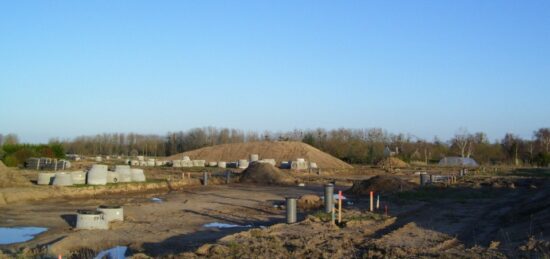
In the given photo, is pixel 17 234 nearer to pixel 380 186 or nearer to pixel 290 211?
pixel 290 211

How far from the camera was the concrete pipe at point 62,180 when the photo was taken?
30.3 metres

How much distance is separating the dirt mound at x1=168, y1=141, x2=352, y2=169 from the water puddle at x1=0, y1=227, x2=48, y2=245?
50.8 metres

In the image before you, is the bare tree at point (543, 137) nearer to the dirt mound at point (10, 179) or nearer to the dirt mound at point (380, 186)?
the dirt mound at point (380, 186)

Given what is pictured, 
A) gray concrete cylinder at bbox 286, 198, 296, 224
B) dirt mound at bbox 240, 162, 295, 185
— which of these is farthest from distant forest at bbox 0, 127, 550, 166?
gray concrete cylinder at bbox 286, 198, 296, 224

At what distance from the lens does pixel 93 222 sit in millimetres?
17375

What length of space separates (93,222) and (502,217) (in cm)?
1369

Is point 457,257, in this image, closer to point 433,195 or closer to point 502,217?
point 502,217

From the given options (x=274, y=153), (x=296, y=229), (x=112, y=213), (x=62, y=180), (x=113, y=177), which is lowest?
(x=296, y=229)

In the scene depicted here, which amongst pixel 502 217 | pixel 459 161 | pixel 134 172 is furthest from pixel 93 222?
pixel 459 161

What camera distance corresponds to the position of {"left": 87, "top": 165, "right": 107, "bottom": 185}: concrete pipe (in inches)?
1241

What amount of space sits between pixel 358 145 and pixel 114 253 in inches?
2968

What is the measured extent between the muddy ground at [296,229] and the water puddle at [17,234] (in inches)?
18.4

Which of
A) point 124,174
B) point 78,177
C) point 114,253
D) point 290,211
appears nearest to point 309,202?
point 290,211

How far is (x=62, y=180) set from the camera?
30.4 m
